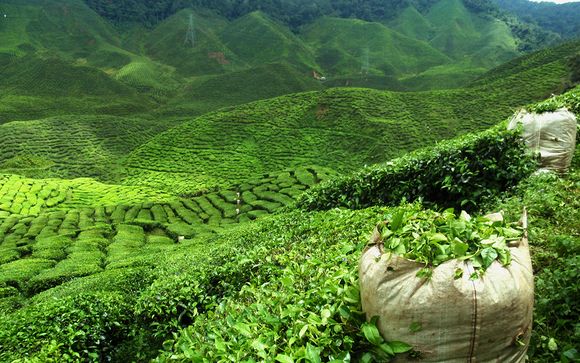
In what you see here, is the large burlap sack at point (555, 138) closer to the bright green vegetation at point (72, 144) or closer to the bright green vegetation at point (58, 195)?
the bright green vegetation at point (58, 195)

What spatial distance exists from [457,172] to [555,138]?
173 cm

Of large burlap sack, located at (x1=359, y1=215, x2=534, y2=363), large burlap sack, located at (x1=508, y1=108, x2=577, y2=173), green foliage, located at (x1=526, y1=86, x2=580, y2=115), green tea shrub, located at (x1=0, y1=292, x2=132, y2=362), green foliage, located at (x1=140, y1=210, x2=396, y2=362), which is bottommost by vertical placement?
green tea shrub, located at (x1=0, y1=292, x2=132, y2=362)

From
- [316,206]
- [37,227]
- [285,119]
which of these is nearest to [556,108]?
[316,206]

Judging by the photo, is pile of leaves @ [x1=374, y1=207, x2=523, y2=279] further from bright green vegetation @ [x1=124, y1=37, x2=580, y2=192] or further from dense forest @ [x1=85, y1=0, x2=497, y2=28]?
dense forest @ [x1=85, y1=0, x2=497, y2=28]

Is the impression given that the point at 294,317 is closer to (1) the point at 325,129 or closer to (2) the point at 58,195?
(2) the point at 58,195

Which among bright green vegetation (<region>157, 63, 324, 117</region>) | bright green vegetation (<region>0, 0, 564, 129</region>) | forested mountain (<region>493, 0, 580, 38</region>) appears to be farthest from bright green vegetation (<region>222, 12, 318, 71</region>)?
forested mountain (<region>493, 0, 580, 38</region>)

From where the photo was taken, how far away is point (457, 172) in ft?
26.1

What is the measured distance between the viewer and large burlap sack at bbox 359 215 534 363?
2.47 m

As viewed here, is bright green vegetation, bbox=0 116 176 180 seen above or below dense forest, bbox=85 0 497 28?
below

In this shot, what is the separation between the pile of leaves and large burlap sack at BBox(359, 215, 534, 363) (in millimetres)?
60

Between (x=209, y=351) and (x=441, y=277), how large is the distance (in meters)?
1.89

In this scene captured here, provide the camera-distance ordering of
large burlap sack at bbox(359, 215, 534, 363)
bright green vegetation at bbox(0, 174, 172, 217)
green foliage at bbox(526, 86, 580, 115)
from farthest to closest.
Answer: bright green vegetation at bbox(0, 174, 172, 217)
green foliage at bbox(526, 86, 580, 115)
large burlap sack at bbox(359, 215, 534, 363)

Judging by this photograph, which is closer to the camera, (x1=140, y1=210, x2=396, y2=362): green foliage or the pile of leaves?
the pile of leaves

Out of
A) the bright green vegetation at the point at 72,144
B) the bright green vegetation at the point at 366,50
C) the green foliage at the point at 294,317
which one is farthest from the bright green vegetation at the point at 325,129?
the bright green vegetation at the point at 366,50
